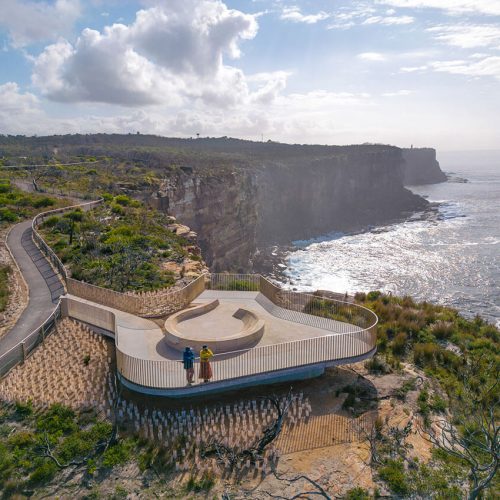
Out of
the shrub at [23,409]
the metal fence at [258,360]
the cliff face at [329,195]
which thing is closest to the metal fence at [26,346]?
the shrub at [23,409]

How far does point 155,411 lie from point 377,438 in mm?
5573

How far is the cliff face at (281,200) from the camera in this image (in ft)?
163

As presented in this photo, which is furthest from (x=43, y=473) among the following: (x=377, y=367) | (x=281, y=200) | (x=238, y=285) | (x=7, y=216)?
(x=281, y=200)

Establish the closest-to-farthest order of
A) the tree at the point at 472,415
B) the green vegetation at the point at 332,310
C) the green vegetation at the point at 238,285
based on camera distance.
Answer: the tree at the point at 472,415, the green vegetation at the point at 332,310, the green vegetation at the point at 238,285

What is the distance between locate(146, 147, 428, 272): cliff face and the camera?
49531mm

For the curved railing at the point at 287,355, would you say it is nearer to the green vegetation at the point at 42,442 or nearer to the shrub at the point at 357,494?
the green vegetation at the point at 42,442

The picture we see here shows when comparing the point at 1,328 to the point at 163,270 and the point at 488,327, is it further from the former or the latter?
the point at 488,327

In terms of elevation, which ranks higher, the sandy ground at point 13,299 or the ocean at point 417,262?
→ the sandy ground at point 13,299

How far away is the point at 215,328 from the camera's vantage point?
48.4 ft

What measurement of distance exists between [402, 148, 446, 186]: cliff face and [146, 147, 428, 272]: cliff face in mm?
63128

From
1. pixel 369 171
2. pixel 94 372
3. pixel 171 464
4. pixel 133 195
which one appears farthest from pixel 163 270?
pixel 369 171

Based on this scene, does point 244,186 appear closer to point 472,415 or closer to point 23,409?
point 23,409

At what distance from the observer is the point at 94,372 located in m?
13.2

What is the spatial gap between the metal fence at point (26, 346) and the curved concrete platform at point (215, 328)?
4.42 meters
